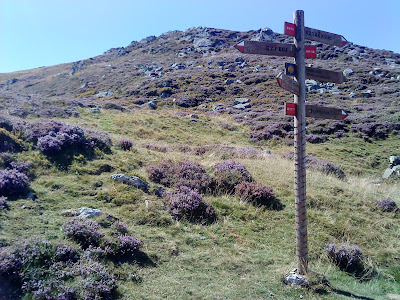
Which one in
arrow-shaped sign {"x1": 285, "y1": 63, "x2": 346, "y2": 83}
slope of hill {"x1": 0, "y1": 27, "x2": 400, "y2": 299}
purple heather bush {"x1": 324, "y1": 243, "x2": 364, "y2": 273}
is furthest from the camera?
purple heather bush {"x1": 324, "y1": 243, "x2": 364, "y2": 273}

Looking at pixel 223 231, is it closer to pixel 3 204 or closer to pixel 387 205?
pixel 3 204

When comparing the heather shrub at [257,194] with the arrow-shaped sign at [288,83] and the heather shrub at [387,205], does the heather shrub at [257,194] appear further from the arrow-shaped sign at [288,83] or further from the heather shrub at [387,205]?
the arrow-shaped sign at [288,83]

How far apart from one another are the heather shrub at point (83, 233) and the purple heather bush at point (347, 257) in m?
5.56

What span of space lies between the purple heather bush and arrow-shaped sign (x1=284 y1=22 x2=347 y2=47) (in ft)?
16.1

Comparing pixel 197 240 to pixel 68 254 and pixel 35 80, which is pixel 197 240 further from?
pixel 35 80

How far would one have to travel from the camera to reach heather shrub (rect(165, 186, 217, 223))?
7.90m

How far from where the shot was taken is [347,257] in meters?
6.61

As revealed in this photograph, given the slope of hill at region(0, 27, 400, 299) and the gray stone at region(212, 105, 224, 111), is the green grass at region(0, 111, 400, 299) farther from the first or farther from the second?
the gray stone at region(212, 105, 224, 111)

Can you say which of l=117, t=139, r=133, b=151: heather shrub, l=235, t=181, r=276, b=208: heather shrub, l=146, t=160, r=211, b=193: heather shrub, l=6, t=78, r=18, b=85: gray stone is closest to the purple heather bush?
l=235, t=181, r=276, b=208: heather shrub

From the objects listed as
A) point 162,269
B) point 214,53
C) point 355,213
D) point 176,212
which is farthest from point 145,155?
point 214,53

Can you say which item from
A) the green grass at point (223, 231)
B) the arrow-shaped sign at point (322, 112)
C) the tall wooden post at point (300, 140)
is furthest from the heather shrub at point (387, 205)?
the tall wooden post at point (300, 140)

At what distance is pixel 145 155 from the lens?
1227 cm

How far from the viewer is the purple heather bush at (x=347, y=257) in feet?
21.6

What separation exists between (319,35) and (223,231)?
5.38 meters
